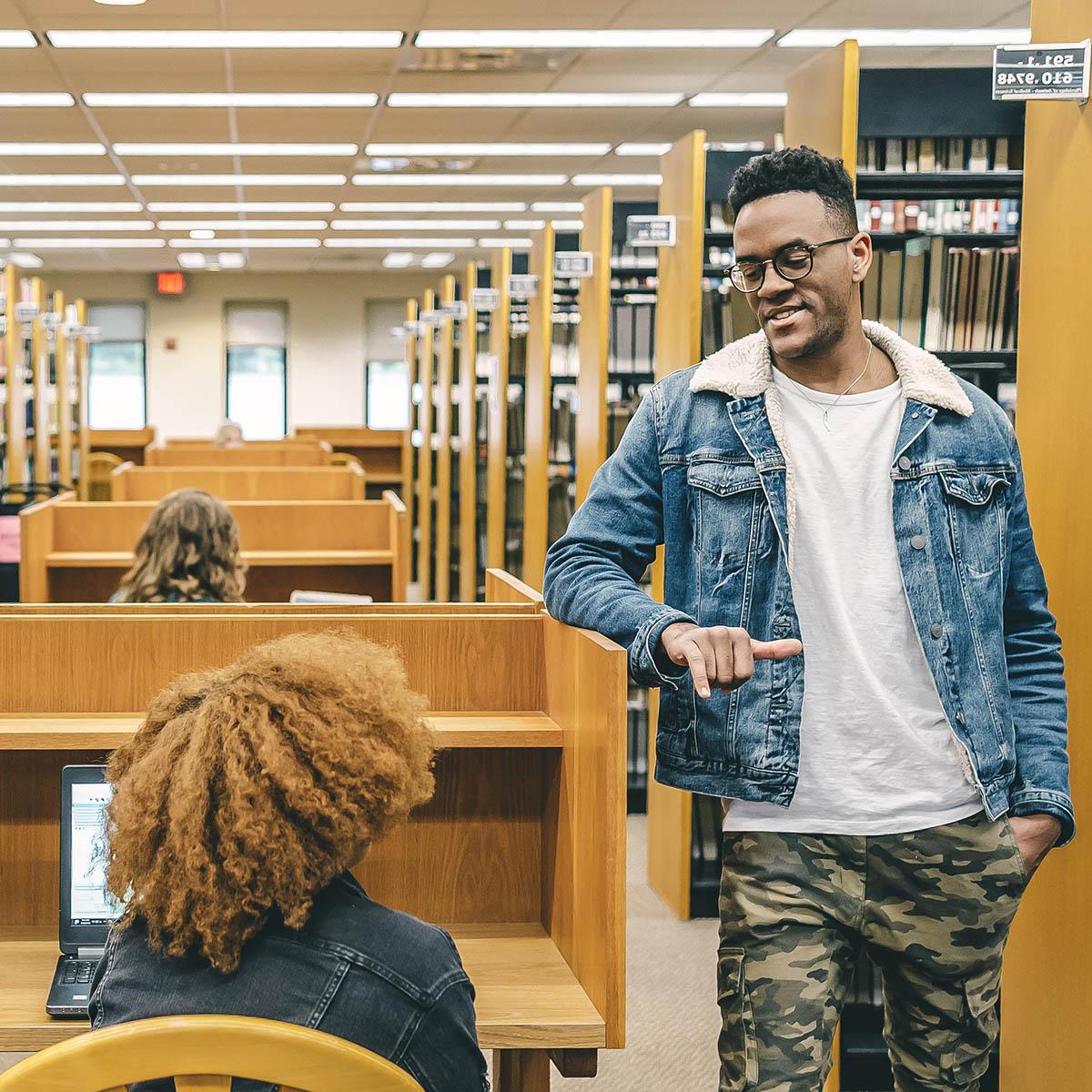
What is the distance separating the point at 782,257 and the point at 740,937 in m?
0.81

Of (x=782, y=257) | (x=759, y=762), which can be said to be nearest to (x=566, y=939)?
(x=759, y=762)

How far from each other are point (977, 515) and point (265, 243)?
44.2 feet

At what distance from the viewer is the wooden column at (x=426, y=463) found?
10500 mm

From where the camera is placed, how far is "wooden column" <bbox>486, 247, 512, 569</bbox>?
696cm

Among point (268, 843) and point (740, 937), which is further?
point (740, 937)

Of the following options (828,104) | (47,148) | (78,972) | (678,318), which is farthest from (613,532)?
(47,148)

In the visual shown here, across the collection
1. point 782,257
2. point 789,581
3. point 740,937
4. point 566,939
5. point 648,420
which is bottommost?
point 566,939

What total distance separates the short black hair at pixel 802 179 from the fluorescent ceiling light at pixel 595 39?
5.51m

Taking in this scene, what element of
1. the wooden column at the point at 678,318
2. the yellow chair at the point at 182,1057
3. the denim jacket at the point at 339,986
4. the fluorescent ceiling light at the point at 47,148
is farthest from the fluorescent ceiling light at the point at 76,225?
the yellow chair at the point at 182,1057

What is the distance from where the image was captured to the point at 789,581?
1627 mm

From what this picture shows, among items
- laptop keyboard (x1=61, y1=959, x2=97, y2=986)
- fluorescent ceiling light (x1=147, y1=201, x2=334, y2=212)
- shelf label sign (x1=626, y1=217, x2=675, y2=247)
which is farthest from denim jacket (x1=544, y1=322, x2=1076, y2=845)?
fluorescent ceiling light (x1=147, y1=201, x2=334, y2=212)

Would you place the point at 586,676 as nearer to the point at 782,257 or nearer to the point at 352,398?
the point at 782,257

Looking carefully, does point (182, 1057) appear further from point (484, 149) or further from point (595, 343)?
point (484, 149)

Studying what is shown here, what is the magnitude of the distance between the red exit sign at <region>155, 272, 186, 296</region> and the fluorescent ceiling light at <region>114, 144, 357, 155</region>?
293 inches
